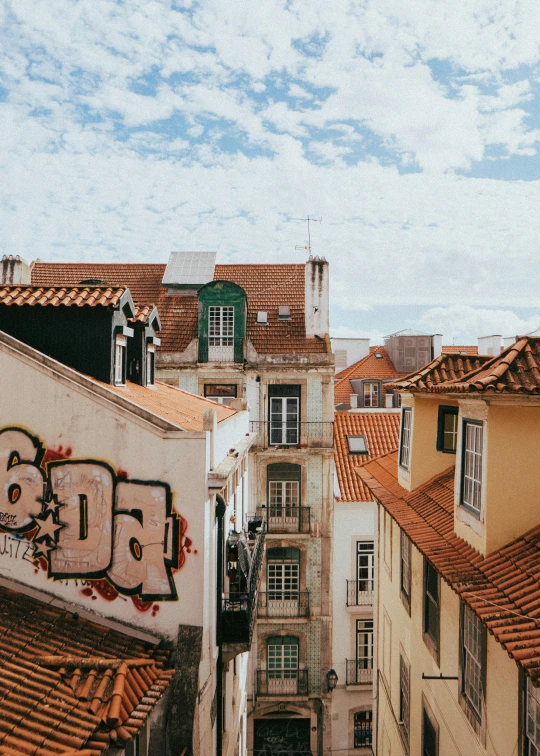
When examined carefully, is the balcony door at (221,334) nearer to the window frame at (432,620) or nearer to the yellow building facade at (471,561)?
the yellow building facade at (471,561)

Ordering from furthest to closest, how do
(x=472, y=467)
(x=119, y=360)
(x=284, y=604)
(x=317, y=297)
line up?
1. (x=317, y=297)
2. (x=284, y=604)
3. (x=119, y=360)
4. (x=472, y=467)

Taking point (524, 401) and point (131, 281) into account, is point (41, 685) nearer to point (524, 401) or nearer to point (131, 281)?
point (524, 401)

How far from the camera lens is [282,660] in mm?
24125

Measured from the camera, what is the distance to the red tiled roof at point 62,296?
38.0 ft

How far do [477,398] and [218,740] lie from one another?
8802 mm

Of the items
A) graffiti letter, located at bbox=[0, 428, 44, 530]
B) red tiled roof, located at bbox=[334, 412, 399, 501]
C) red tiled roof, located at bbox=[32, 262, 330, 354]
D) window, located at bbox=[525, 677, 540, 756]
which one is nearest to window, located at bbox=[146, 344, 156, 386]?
graffiti letter, located at bbox=[0, 428, 44, 530]

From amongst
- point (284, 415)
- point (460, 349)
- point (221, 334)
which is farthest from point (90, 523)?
point (460, 349)

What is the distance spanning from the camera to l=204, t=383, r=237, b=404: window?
23.8 meters

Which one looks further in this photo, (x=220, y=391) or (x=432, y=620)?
(x=220, y=391)

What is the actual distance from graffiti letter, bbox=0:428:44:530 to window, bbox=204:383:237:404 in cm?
1420

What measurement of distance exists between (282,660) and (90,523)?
58.2 feet

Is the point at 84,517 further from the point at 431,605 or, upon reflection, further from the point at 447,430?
the point at 447,430

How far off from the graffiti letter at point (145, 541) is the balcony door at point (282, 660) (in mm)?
16392

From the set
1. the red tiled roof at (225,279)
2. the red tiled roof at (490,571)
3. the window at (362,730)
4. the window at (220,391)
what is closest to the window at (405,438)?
the red tiled roof at (490,571)
